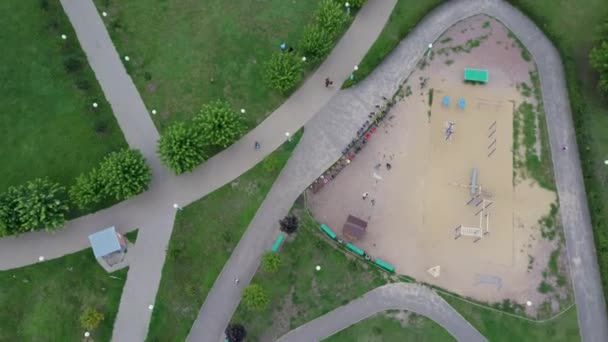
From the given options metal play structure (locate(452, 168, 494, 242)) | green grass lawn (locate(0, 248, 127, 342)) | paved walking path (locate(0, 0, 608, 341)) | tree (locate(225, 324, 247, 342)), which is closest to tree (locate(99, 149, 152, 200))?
paved walking path (locate(0, 0, 608, 341))

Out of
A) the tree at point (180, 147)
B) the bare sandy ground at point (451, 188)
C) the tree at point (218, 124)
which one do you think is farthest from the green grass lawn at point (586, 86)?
the tree at point (180, 147)

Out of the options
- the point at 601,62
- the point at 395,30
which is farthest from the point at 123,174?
the point at 601,62

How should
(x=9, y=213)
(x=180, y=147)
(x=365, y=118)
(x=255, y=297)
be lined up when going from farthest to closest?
(x=365, y=118) → (x=180, y=147) → (x=9, y=213) → (x=255, y=297)

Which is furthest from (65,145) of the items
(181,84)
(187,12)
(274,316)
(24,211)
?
(274,316)

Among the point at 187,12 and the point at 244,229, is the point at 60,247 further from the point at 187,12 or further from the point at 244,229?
the point at 187,12

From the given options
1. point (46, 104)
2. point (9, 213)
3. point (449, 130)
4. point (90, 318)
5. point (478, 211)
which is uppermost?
point (449, 130)

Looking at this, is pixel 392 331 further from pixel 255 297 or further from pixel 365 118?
pixel 365 118

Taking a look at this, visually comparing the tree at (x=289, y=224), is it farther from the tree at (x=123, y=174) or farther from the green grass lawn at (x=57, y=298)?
the green grass lawn at (x=57, y=298)
